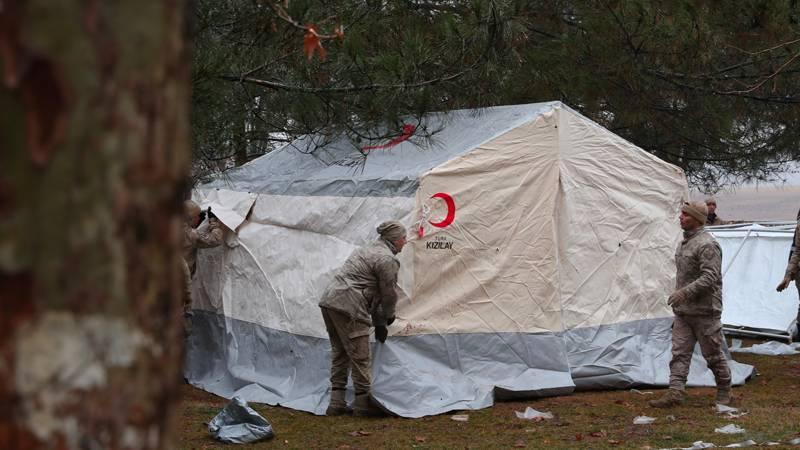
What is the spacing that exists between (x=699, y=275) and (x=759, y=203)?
26718 mm

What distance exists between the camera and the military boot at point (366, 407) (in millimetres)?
8805

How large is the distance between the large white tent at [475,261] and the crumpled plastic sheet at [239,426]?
1088 millimetres

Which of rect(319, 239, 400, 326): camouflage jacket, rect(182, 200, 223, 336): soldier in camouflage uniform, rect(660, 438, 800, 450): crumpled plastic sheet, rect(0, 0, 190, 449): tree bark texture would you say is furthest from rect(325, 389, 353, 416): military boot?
rect(0, 0, 190, 449): tree bark texture

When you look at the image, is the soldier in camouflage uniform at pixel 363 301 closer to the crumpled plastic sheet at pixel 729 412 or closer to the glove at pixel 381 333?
the glove at pixel 381 333

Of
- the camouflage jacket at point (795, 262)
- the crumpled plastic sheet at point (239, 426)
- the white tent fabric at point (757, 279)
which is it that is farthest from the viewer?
the white tent fabric at point (757, 279)

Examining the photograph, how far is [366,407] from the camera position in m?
8.82

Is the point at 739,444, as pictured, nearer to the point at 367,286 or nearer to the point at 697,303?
the point at 697,303

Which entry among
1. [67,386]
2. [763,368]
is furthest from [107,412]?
[763,368]

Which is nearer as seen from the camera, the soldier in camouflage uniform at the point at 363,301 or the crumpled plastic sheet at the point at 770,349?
the soldier in camouflage uniform at the point at 363,301

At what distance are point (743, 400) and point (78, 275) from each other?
864 centimetres

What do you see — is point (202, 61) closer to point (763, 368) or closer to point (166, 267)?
point (166, 267)

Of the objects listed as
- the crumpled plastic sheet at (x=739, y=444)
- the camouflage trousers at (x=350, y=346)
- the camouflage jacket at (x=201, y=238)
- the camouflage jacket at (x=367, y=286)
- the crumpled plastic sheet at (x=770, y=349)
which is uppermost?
the camouflage jacket at (x=201, y=238)

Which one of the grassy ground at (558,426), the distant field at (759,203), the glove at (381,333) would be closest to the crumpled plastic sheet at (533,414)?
the grassy ground at (558,426)

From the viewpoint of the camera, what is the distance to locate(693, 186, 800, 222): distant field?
3136cm
